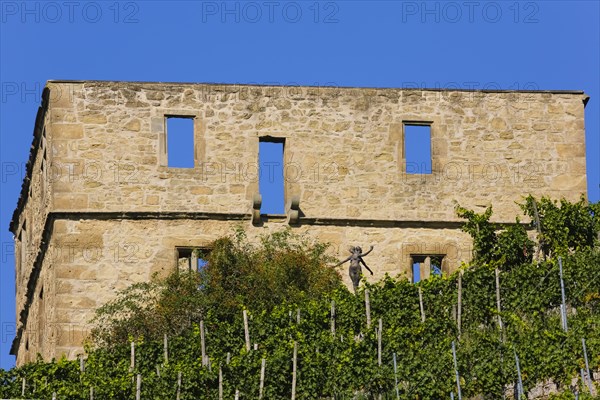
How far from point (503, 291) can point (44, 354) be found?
25.4 feet

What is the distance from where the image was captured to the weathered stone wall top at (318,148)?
33156 mm

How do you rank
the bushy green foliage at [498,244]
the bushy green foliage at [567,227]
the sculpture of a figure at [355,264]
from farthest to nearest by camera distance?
1. the sculpture of a figure at [355,264]
2. the bushy green foliage at [567,227]
3. the bushy green foliage at [498,244]

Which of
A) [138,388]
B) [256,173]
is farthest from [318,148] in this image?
[138,388]

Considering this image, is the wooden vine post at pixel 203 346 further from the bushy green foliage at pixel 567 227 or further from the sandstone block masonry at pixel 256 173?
the bushy green foliage at pixel 567 227

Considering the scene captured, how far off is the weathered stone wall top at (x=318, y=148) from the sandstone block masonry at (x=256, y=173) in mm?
21

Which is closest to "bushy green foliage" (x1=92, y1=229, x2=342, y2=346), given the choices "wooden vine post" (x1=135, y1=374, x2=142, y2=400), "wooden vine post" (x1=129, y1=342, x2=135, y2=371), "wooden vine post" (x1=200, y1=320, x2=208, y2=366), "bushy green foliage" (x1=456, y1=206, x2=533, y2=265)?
"wooden vine post" (x1=200, y1=320, x2=208, y2=366)

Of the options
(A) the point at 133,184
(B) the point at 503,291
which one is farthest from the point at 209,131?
(B) the point at 503,291

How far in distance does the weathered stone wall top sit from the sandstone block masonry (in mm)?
21

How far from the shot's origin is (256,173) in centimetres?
3344

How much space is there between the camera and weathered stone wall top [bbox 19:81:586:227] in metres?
33.2

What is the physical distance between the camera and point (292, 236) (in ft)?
108

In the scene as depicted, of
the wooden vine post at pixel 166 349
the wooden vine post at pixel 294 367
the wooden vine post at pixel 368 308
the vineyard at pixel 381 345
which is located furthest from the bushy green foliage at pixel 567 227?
the wooden vine post at pixel 166 349

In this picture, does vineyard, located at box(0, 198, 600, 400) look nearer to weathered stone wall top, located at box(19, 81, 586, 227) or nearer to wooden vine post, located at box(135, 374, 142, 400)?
wooden vine post, located at box(135, 374, 142, 400)

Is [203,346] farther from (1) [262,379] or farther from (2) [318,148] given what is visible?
(2) [318,148]
